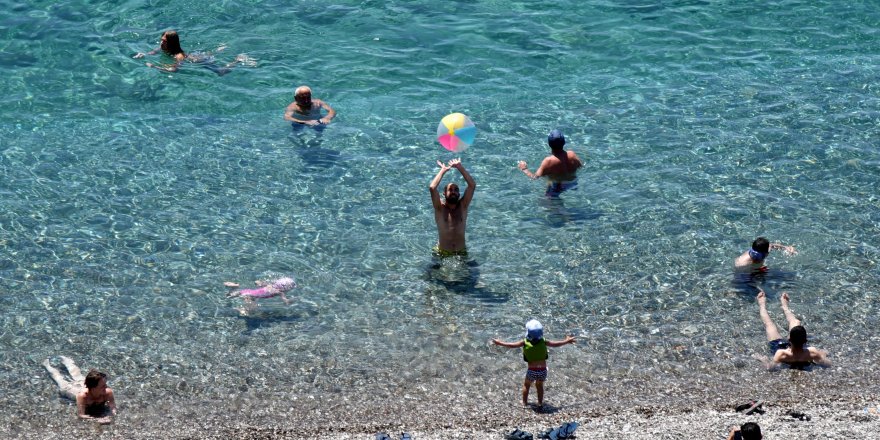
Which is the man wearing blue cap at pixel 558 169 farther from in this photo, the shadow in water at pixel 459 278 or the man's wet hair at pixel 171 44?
the man's wet hair at pixel 171 44

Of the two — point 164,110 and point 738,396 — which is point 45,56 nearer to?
point 164,110

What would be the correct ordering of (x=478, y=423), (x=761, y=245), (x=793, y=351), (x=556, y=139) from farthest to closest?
(x=556, y=139) → (x=761, y=245) → (x=793, y=351) → (x=478, y=423)

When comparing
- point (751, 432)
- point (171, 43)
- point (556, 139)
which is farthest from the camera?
point (171, 43)

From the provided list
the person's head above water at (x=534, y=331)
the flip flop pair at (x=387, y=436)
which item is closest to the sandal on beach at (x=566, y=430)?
the person's head above water at (x=534, y=331)

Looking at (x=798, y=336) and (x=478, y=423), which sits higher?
(x=798, y=336)

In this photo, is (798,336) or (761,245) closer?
(798,336)

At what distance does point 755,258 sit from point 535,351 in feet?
13.5

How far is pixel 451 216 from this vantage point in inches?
569

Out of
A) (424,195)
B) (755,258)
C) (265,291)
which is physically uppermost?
(755,258)

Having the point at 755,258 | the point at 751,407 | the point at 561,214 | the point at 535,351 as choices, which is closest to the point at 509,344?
the point at 535,351

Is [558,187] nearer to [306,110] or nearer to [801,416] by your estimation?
[306,110]

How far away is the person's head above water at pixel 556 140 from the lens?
16125 millimetres

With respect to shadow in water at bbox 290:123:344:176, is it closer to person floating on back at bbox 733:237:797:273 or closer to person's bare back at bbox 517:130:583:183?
person's bare back at bbox 517:130:583:183

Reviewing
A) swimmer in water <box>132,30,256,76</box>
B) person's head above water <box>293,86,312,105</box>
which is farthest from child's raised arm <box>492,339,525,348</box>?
swimmer in water <box>132,30,256,76</box>
